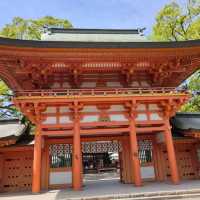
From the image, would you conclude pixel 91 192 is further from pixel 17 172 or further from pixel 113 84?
pixel 113 84

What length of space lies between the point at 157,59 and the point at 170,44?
0.89 m

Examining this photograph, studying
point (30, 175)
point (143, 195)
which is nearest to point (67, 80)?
point (30, 175)

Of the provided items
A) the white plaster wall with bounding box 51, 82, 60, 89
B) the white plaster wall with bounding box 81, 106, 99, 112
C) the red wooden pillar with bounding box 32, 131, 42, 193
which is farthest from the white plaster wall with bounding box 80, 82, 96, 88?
the red wooden pillar with bounding box 32, 131, 42, 193

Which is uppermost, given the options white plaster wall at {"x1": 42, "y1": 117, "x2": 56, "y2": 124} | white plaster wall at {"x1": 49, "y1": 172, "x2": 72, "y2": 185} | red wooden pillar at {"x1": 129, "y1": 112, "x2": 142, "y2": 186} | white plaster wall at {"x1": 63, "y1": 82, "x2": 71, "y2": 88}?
white plaster wall at {"x1": 63, "y1": 82, "x2": 71, "y2": 88}

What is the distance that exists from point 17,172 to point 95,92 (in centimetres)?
576

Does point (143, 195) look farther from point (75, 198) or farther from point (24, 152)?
point (24, 152)

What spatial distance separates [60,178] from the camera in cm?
1090

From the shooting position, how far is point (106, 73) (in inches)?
444

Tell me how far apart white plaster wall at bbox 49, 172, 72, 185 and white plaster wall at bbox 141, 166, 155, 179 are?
3776 mm

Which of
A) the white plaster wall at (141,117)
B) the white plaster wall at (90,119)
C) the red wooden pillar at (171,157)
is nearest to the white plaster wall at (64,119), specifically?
the white plaster wall at (90,119)

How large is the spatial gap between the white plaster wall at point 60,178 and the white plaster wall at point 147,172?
12.4 ft

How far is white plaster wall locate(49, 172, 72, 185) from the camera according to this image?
10.8m

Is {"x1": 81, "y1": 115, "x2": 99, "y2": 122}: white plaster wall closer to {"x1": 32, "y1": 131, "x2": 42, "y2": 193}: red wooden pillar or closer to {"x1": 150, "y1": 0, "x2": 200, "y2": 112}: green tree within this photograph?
{"x1": 32, "y1": 131, "x2": 42, "y2": 193}: red wooden pillar

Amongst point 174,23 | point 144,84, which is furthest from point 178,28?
point 144,84
